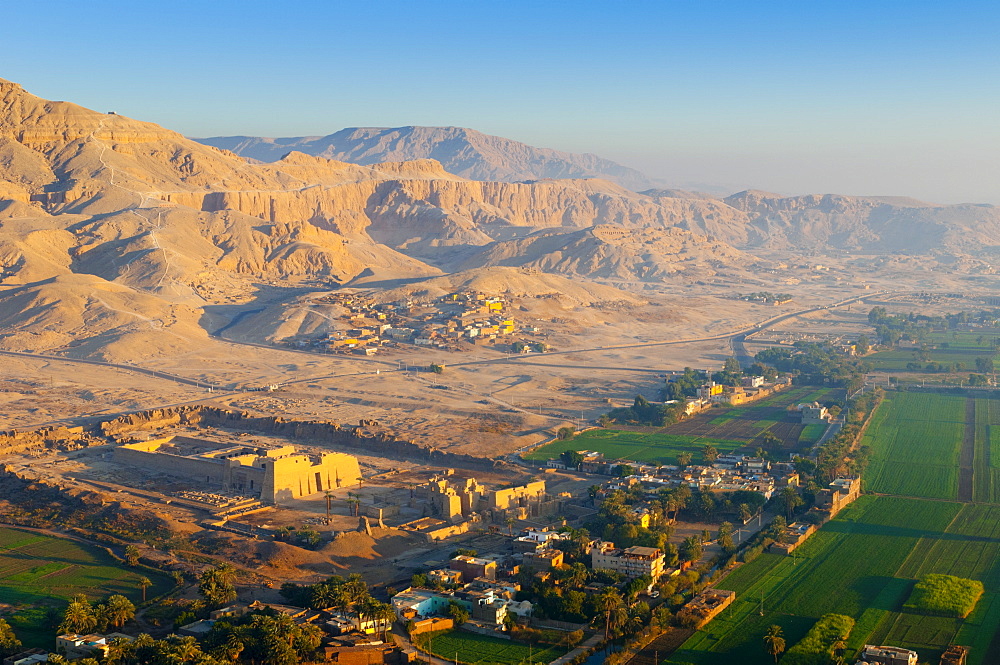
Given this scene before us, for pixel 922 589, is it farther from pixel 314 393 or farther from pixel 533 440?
pixel 314 393

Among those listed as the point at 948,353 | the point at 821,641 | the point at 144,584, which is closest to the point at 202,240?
the point at 948,353

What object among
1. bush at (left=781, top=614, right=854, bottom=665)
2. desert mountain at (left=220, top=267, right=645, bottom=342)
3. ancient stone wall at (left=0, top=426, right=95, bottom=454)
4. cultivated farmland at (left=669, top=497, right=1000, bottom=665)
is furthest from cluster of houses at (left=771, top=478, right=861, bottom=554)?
desert mountain at (left=220, top=267, right=645, bottom=342)

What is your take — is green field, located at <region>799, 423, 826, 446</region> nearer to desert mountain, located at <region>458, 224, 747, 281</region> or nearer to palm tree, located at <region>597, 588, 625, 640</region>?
palm tree, located at <region>597, 588, 625, 640</region>

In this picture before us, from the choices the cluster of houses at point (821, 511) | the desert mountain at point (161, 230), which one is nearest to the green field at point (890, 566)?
the cluster of houses at point (821, 511)

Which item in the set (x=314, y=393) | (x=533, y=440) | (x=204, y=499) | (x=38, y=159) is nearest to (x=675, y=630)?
(x=204, y=499)

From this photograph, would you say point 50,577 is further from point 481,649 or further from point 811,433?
point 811,433
